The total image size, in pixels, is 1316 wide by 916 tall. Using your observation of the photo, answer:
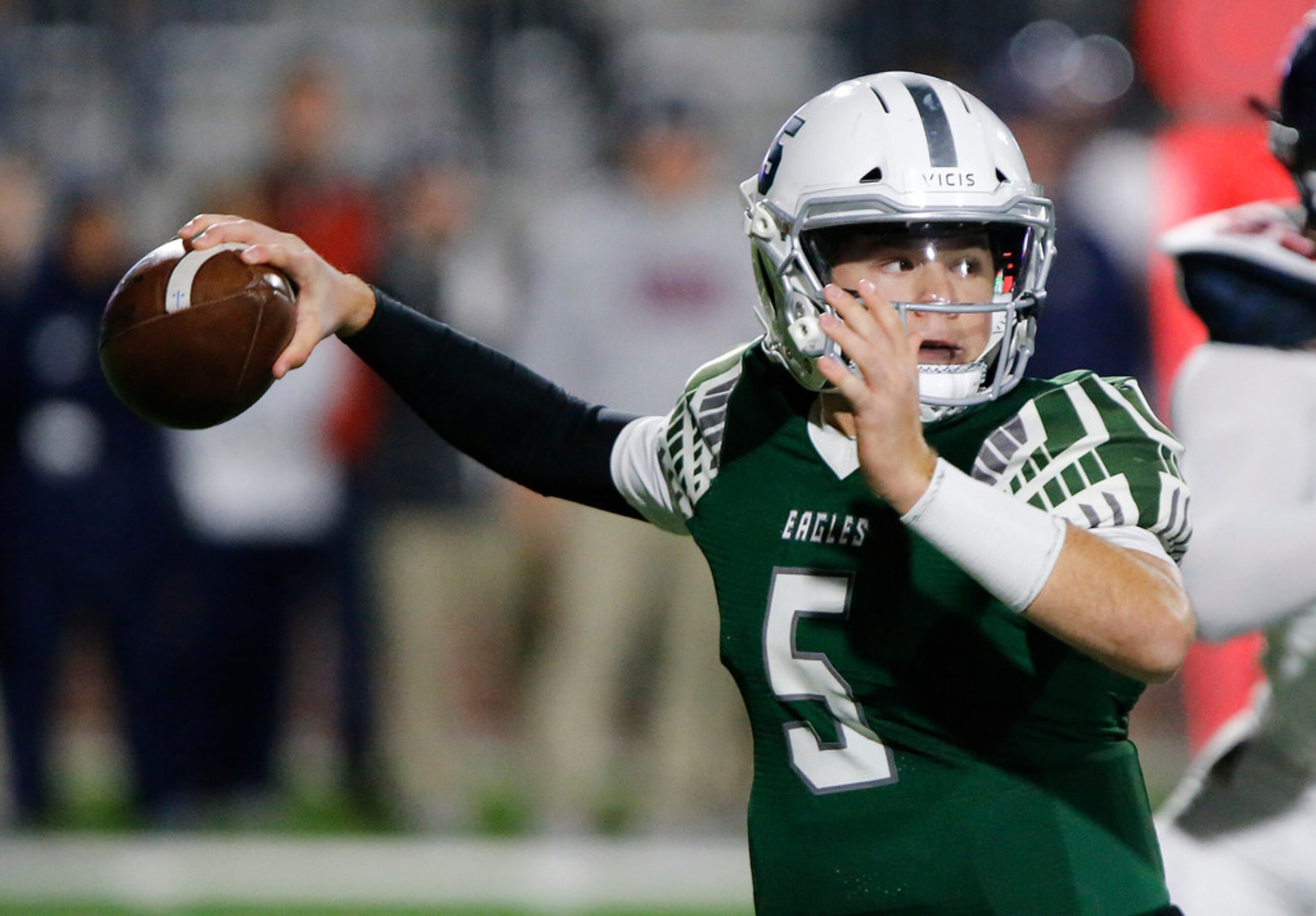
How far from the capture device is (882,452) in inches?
71.4

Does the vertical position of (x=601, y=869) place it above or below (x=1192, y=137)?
below

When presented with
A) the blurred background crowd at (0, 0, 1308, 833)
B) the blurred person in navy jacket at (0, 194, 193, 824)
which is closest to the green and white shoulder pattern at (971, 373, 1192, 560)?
the blurred background crowd at (0, 0, 1308, 833)

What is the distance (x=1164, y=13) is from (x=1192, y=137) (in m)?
0.73

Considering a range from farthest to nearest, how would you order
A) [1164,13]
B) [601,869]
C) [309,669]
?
1. [309,669]
2. [1164,13]
3. [601,869]

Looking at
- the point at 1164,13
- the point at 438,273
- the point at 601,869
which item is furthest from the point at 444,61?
the point at 601,869

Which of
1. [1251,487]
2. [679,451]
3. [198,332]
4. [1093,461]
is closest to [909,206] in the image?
[1093,461]

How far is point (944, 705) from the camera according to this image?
2107mm

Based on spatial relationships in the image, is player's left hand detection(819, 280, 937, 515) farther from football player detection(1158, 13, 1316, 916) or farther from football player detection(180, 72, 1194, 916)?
football player detection(1158, 13, 1316, 916)

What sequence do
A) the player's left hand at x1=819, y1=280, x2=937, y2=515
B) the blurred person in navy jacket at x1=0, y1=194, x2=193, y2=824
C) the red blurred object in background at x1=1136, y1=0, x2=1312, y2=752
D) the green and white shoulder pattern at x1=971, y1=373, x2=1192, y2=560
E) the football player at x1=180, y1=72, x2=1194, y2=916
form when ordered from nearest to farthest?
the player's left hand at x1=819, y1=280, x2=937, y2=515
the green and white shoulder pattern at x1=971, y1=373, x2=1192, y2=560
the football player at x1=180, y1=72, x2=1194, y2=916
the red blurred object in background at x1=1136, y1=0, x2=1312, y2=752
the blurred person in navy jacket at x1=0, y1=194, x2=193, y2=824

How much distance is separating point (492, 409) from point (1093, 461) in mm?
910

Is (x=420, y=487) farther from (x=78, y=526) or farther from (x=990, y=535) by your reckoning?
(x=990, y=535)

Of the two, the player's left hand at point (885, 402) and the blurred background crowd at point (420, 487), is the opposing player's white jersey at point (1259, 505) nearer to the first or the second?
the player's left hand at point (885, 402)

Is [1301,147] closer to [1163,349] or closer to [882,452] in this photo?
[882,452]

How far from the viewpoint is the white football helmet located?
2.11 metres
